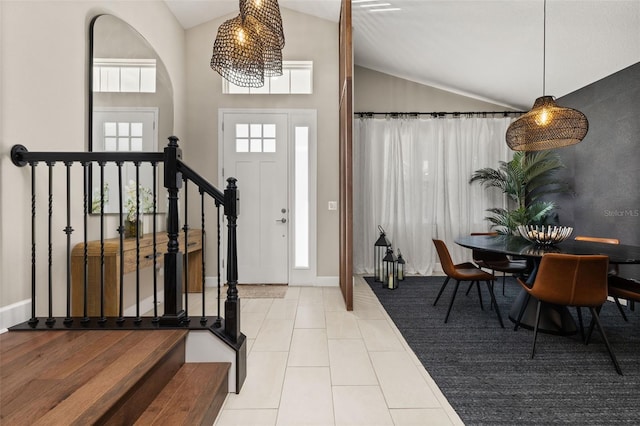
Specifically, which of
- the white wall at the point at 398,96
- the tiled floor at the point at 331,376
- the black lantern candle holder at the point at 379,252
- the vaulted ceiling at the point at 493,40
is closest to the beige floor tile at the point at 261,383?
the tiled floor at the point at 331,376

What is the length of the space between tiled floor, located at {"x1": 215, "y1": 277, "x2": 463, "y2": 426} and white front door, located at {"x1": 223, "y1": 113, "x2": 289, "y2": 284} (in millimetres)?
1175

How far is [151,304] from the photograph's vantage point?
3.52 meters

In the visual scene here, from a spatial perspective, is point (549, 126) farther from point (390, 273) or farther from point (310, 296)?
point (310, 296)

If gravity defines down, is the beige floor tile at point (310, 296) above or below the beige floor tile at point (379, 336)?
above

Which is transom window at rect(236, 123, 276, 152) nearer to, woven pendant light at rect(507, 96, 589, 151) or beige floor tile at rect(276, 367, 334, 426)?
woven pendant light at rect(507, 96, 589, 151)

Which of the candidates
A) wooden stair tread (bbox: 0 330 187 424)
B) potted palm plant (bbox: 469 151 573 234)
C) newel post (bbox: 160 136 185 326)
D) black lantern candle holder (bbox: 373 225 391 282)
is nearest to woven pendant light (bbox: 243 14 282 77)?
newel post (bbox: 160 136 185 326)

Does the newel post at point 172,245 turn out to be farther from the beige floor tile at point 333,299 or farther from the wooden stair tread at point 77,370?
the beige floor tile at point 333,299

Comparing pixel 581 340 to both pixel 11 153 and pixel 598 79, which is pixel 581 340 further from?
pixel 11 153

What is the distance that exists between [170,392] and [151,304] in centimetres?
227

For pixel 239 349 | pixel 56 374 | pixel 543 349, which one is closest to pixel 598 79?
pixel 543 349

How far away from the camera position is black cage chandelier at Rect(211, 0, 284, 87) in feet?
7.19

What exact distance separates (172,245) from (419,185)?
4.28m

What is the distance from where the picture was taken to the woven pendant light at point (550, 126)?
297 cm

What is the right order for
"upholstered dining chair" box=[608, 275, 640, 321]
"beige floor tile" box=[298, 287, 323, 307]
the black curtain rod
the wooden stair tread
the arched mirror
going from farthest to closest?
the black curtain rod < "beige floor tile" box=[298, 287, 323, 307] < the arched mirror < "upholstered dining chair" box=[608, 275, 640, 321] < the wooden stair tread
